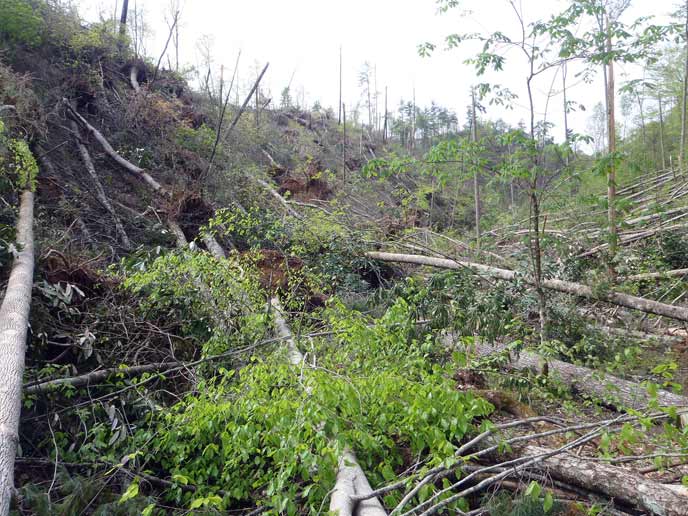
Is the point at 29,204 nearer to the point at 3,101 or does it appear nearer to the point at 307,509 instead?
the point at 3,101

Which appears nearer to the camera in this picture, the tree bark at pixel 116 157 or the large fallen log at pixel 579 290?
the large fallen log at pixel 579 290

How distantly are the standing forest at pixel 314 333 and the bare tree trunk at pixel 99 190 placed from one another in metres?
0.05

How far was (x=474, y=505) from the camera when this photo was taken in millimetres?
3053

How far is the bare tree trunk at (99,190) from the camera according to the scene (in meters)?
7.15

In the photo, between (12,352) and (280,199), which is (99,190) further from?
(12,352)

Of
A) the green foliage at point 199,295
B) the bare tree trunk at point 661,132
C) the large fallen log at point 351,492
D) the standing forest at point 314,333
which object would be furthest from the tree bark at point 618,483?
the bare tree trunk at point 661,132

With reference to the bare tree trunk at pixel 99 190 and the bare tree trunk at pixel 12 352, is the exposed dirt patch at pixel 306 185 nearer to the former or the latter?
the bare tree trunk at pixel 99 190

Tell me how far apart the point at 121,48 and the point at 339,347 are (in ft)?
39.6

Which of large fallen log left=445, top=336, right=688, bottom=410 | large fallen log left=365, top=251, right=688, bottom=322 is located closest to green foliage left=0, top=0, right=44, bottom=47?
large fallen log left=365, top=251, right=688, bottom=322

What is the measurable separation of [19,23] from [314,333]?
31.0 ft

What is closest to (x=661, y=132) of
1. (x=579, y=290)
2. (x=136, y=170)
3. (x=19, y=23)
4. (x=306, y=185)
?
(x=306, y=185)

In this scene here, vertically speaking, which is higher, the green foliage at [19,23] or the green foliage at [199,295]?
the green foliage at [19,23]

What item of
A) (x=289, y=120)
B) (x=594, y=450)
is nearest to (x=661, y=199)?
(x=594, y=450)

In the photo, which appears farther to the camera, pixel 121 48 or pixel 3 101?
pixel 121 48
